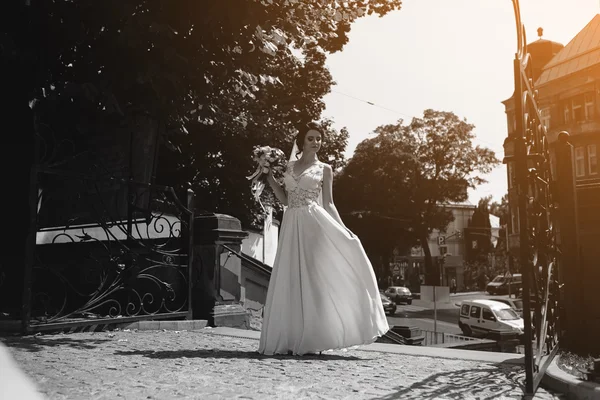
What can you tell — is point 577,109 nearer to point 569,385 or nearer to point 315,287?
point 315,287

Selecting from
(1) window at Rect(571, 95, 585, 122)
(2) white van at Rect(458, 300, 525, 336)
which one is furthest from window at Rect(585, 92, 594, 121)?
(2) white van at Rect(458, 300, 525, 336)

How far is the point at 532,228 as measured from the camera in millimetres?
4363

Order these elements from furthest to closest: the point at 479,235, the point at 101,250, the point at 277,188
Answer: the point at 479,235 < the point at 101,250 < the point at 277,188

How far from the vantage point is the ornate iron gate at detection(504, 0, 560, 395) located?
159 inches

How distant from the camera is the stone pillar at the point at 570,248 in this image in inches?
211

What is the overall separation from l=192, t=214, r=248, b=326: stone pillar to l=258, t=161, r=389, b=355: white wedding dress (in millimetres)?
3288

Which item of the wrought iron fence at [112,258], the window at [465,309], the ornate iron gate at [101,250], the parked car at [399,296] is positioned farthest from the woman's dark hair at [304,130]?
the parked car at [399,296]

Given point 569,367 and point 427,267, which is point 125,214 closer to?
point 569,367

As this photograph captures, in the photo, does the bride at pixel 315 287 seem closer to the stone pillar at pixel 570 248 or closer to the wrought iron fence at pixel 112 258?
the stone pillar at pixel 570 248

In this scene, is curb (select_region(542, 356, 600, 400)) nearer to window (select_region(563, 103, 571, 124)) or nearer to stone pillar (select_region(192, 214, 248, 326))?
stone pillar (select_region(192, 214, 248, 326))

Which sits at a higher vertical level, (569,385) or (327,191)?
(327,191)

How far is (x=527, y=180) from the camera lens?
4.15 metres

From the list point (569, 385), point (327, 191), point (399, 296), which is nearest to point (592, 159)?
point (399, 296)

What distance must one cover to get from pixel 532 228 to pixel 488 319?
25609 millimetres
